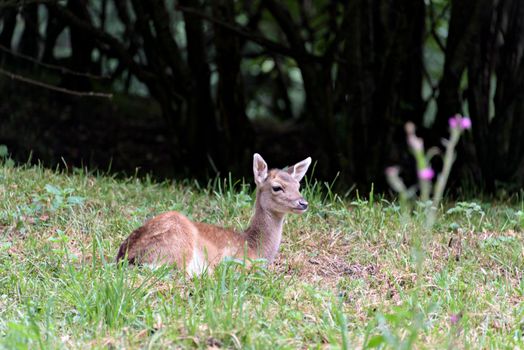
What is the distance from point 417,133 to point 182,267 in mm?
5732

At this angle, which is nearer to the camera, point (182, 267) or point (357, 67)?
point (182, 267)

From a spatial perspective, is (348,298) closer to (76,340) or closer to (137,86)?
(76,340)

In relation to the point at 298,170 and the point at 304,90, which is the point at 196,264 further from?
the point at 304,90

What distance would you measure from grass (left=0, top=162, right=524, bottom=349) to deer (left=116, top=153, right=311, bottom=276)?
0.14 meters

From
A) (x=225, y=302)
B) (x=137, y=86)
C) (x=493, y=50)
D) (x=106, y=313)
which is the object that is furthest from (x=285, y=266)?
(x=137, y=86)

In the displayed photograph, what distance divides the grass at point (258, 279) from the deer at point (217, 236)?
5.7 inches

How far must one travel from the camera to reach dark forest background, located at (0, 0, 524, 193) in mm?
9672

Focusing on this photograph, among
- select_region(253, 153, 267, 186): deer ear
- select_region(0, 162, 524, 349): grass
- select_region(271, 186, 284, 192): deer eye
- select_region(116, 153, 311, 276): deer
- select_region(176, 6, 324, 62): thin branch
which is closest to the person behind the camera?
select_region(0, 162, 524, 349): grass

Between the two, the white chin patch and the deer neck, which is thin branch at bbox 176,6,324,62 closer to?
the deer neck

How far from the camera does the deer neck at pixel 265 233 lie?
600 centimetres

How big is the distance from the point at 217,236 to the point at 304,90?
5355 millimetres

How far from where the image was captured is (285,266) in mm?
5988

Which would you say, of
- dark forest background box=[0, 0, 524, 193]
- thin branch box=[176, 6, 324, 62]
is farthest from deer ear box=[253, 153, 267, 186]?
thin branch box=[176, 6, 324, 62]

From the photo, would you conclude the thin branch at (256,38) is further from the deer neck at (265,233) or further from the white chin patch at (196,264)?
the white chin patch at (196,264)
